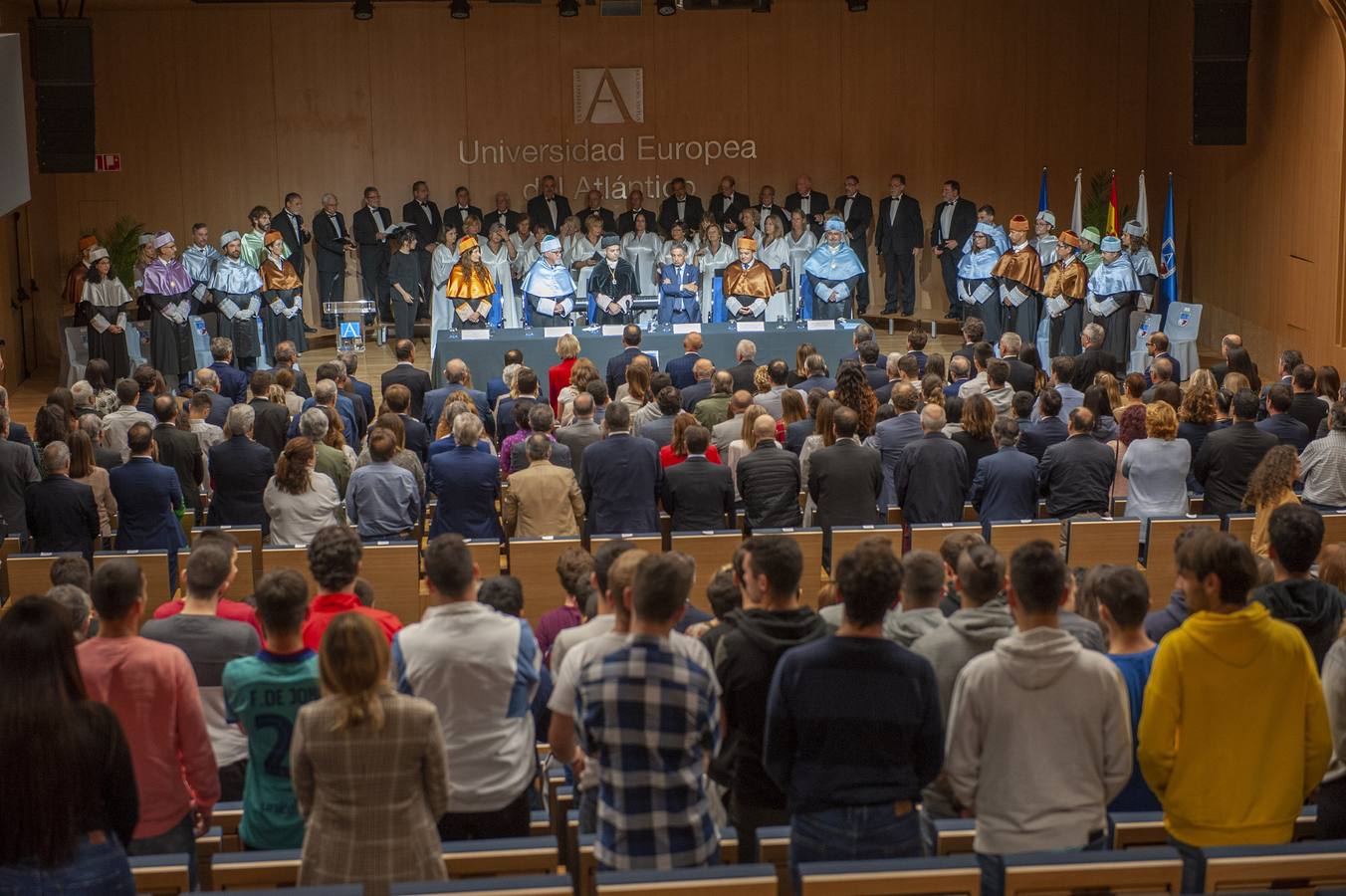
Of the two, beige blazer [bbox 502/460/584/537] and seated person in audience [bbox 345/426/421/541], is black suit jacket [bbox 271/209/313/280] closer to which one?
seated person in audience [bbox 345/426/421/541]

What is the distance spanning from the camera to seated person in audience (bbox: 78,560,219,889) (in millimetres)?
4102

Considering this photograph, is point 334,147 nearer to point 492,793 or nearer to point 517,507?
point 517,507

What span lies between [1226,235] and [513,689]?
14636 mm

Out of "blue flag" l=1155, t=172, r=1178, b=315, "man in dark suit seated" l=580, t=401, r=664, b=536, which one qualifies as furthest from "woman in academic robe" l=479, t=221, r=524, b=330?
"man in dark suit seated" l=580, t=401, r=664, b=536

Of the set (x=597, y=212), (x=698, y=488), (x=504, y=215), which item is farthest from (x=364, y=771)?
(x=504, y=215)

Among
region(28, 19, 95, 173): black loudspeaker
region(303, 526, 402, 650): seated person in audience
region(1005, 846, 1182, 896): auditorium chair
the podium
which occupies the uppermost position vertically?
region(28, 19, 95, 173): black loudspeaker

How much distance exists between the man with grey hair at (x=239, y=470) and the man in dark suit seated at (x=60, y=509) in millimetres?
755

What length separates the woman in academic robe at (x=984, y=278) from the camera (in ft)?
54.4

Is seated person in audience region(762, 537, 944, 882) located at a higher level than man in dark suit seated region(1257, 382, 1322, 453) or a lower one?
lower

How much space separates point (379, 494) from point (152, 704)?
Result: 4.00 metres

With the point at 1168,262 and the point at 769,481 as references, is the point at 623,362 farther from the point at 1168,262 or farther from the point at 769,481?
the point at 1168,262

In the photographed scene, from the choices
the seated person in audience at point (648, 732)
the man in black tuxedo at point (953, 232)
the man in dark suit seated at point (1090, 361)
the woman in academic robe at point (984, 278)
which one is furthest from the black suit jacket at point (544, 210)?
the seated person in audience at point (648, 732)

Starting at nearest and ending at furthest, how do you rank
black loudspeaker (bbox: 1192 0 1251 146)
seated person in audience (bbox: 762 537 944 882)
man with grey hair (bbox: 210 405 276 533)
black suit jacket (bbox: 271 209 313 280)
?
1. seated person in audience (bbox: 762 537 944 882)
2. man with grey hair (bbox: 210 405 276 533)
3. black loudspeaker (bbox: 1192 0 1251 146)
4. black suit jacket (bbox: 271 209 313 280)

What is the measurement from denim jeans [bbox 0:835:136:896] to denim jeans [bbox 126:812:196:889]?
67 centimetres
